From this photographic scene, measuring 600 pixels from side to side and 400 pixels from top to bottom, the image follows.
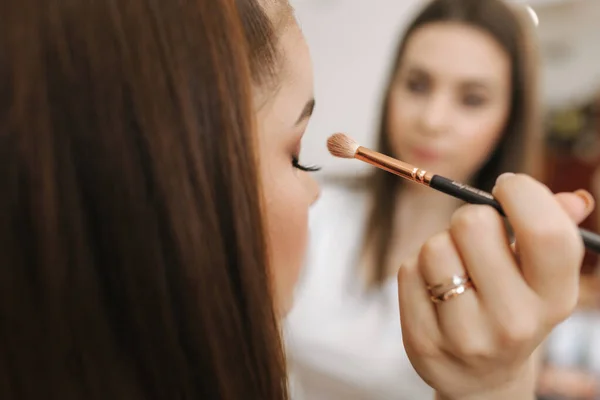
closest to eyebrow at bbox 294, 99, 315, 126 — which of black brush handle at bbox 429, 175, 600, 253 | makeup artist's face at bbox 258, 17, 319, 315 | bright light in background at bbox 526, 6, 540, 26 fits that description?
makeup artist's face at bbox 258, 17, 319, 315

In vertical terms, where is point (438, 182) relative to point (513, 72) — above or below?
below

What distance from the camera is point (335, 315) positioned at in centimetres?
54

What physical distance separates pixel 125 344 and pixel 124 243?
2.4 inches

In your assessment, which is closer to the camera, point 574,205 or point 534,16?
point 574,205

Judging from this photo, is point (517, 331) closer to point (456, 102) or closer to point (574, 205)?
point (574, 205)

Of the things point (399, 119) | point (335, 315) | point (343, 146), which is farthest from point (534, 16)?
point (335, 315)

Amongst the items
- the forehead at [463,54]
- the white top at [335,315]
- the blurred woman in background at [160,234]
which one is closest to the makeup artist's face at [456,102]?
the forehead at [463,54]

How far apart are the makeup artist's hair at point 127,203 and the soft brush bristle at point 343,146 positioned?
0.11m

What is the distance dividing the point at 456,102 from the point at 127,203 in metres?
0.34

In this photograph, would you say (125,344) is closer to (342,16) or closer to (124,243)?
(124,243)

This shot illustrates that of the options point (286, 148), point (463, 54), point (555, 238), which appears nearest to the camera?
point (555, 238)

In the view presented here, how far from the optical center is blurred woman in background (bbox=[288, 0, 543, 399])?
18.2 inches

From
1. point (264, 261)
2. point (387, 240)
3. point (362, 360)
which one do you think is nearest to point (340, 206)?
point (387, 240)

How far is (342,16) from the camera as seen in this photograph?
500 millimetres
